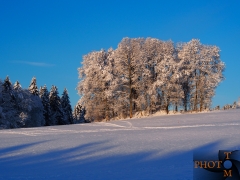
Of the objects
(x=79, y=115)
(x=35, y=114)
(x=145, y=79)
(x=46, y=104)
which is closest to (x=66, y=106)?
(x=46, y=104)

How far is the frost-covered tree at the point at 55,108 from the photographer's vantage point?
6391cm

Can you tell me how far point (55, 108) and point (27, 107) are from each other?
16671mm

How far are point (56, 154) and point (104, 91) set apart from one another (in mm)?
27943

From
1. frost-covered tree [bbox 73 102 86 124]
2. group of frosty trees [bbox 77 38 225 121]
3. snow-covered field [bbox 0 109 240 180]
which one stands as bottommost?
snow-covered field [bbox 0 109 240 180]

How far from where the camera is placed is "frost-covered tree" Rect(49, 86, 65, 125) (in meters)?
63.9

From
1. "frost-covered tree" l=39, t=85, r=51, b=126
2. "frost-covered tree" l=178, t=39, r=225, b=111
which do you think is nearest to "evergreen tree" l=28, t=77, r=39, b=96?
"frost-covered tree" l=39, t=85, r=51, b=126

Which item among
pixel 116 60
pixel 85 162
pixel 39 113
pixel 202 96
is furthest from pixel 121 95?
pixel 85 162

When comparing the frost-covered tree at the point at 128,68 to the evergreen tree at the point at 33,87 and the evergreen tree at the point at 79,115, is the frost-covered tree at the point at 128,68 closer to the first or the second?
the evergreen tree at the point at 33,87

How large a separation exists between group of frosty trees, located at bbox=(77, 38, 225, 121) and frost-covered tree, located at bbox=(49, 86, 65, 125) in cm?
2241

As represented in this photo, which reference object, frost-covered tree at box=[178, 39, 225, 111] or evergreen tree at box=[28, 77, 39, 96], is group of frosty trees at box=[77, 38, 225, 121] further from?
evergreen tree at box=[28, 77, 39, 96]

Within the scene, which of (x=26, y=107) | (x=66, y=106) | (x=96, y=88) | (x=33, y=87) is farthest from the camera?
(x=66, y=106)

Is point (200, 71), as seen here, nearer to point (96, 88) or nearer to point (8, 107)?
point (96, 88)

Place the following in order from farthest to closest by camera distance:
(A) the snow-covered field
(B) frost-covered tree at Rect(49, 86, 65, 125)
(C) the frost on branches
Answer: (B) frost-covered tree at Rect(49, 86, 65, 125) → (C) the frost on branches → (A) the snow-covered field

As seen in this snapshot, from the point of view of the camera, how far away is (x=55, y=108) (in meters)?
65.5
